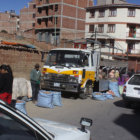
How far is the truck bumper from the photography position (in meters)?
12.4

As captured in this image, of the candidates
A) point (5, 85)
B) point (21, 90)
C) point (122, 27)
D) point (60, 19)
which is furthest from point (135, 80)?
point (60, 19)

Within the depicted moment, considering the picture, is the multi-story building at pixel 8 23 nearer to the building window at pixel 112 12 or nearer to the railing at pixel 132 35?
the building window at pixel 112 12

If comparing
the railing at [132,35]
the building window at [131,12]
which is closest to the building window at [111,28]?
the railing at [132,35]

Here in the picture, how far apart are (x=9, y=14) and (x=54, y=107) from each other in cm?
7207

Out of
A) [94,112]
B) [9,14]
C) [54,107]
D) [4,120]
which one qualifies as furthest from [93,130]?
[9,14]

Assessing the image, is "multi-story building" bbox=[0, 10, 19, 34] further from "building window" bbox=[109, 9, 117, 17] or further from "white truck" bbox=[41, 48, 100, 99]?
"white truck" bbox=[41, 48, 100, 99]

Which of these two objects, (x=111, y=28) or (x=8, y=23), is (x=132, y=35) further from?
(x=8, y=23)

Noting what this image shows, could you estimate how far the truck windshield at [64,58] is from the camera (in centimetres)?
1262

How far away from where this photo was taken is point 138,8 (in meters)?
46.1

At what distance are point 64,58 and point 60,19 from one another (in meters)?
39.4

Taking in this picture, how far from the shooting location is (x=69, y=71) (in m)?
12.5

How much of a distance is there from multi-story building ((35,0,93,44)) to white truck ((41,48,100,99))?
36.0 metres

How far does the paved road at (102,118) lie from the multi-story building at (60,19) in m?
39.3

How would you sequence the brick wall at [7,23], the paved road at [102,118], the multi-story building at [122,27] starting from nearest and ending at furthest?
the paved road at [102,118], the multi-story building at [122,27], the brick wall at [7,23]
